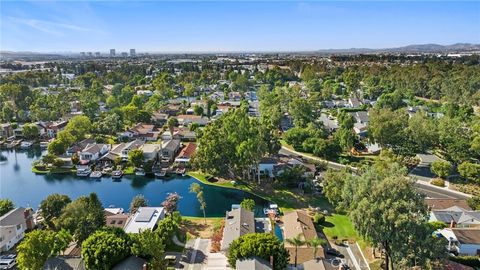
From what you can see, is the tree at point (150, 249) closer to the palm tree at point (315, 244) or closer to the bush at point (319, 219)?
the palm tree at point (315, 244)

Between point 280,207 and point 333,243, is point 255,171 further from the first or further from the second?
point 333,243

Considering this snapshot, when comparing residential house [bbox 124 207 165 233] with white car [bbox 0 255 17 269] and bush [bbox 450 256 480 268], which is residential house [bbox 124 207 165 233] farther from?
bush [bbox 450 256 480 268]

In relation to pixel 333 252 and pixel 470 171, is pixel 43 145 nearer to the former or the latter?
pixel 333 252

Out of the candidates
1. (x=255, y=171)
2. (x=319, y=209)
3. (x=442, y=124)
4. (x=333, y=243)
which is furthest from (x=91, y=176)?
(x=442, y=124)

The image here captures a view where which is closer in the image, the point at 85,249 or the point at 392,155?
the point at 85,249

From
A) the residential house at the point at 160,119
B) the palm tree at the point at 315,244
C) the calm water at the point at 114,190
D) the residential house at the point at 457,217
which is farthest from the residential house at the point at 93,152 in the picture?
the residential house at the point at 457,217

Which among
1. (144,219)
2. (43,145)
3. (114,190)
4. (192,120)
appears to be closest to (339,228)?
(144,219)

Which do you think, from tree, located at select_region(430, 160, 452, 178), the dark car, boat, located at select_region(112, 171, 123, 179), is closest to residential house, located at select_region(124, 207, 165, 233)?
the dark car
